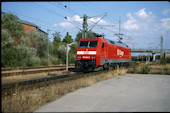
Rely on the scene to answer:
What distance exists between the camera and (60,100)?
19.5 ft

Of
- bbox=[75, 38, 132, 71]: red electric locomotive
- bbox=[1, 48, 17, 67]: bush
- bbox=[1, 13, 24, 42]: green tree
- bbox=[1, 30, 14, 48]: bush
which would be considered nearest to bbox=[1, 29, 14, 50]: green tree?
bbox=[1, 30, 14, 48]: bush

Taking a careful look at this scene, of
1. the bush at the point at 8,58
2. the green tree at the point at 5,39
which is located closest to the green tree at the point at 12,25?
the green tree at the point at 5,39

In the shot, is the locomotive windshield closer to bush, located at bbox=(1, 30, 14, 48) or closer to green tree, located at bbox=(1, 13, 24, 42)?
bush, located at bbox=(1, 30, 14, 48)

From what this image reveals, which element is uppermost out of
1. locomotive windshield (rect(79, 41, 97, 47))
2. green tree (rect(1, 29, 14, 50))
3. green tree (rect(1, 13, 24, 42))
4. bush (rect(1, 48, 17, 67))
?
green tree (rect(1, 13, 24, 42))

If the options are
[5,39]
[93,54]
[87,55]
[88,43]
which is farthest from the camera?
[5,39]

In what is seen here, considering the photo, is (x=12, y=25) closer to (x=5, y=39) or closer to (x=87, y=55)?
(x=5, y=39)

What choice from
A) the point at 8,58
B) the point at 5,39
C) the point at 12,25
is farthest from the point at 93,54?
the point at 12,25

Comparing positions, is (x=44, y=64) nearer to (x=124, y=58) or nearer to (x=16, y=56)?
(x=16, y=56)

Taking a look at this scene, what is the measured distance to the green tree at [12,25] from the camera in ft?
92.0

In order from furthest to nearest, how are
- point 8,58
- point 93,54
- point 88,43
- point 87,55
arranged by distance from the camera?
point 8,58
point 88,43
point 87,55
point 93,54

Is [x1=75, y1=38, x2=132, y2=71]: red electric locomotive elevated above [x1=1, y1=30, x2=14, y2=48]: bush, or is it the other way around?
[x1=1, y1=30, x2=14, y2=48]: bush

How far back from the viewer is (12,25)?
28.8 metres

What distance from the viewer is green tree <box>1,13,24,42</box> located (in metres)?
28.0

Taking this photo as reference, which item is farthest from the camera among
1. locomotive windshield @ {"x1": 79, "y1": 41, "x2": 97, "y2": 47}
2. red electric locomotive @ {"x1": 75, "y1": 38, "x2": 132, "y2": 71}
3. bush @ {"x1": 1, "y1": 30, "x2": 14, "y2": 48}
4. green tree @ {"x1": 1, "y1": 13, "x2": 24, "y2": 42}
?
green tree @ {"x1": 1, "y1": 13, "x2": 24, "y2": 42}
